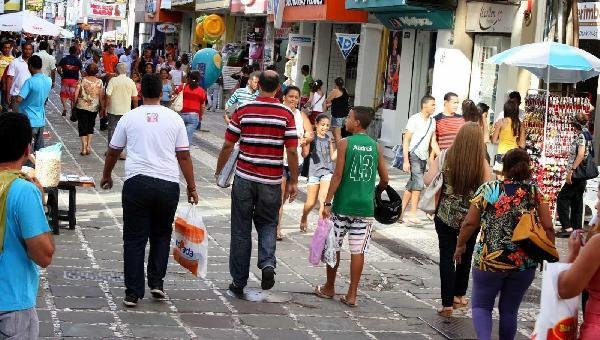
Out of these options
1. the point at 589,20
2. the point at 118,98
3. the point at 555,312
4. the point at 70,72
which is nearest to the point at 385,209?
the point at 555,312

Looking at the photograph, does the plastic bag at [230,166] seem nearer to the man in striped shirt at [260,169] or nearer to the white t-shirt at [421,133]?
the man in striped shirt at [260,169]

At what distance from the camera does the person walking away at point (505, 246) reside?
7.18 m

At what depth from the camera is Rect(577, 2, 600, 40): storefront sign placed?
16672 mm

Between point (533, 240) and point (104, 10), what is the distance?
53622 mm

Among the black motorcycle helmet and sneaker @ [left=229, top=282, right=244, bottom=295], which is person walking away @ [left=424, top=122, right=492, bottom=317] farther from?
sneaker @ [left=229, top=282, right=244, bottom=295]

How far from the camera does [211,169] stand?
60.1 ft

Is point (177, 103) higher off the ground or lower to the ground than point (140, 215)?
higher

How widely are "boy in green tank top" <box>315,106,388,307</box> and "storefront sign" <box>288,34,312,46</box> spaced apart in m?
20.9

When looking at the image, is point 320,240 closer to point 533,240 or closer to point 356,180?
point 356,180

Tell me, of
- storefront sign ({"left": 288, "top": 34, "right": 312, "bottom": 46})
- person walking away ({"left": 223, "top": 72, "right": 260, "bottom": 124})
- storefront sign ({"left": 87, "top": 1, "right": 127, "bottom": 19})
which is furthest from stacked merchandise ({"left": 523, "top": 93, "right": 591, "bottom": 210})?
storefront sign ({"left": 87, "top": 1, "right": 127, "bottom": 19})

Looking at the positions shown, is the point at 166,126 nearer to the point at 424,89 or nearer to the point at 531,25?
the point at 531,25

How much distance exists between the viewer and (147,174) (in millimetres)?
8109

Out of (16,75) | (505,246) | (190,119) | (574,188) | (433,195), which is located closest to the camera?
(505,246)

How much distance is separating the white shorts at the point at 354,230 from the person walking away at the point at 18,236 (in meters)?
4.41
